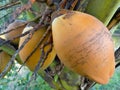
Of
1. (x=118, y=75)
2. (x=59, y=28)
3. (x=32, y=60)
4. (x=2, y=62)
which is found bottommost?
(x=118, y=75)

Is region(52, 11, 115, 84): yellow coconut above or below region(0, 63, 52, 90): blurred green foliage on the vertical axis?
above

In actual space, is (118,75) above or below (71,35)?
below

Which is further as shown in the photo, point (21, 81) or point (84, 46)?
point (21, 81)

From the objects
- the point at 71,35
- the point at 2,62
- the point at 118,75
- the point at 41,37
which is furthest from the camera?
the point at 118,75

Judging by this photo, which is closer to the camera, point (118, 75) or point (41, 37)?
point (41, 37)

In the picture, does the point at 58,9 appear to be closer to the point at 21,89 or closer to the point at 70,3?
the point at 70,3

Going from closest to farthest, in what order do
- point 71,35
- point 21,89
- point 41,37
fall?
point 71,35, point 41,37, point 21,89

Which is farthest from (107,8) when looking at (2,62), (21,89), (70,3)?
(21,89)

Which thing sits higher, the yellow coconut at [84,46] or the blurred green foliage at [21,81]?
the yellow coconut at [84,46]

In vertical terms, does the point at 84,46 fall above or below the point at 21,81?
above

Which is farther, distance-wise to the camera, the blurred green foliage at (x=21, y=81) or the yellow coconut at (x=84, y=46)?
the blurred green foliage at (x=21, y=81)

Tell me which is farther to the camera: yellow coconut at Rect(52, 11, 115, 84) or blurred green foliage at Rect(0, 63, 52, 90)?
blurred green foliage at Rect(0, 63, 52, 90)
